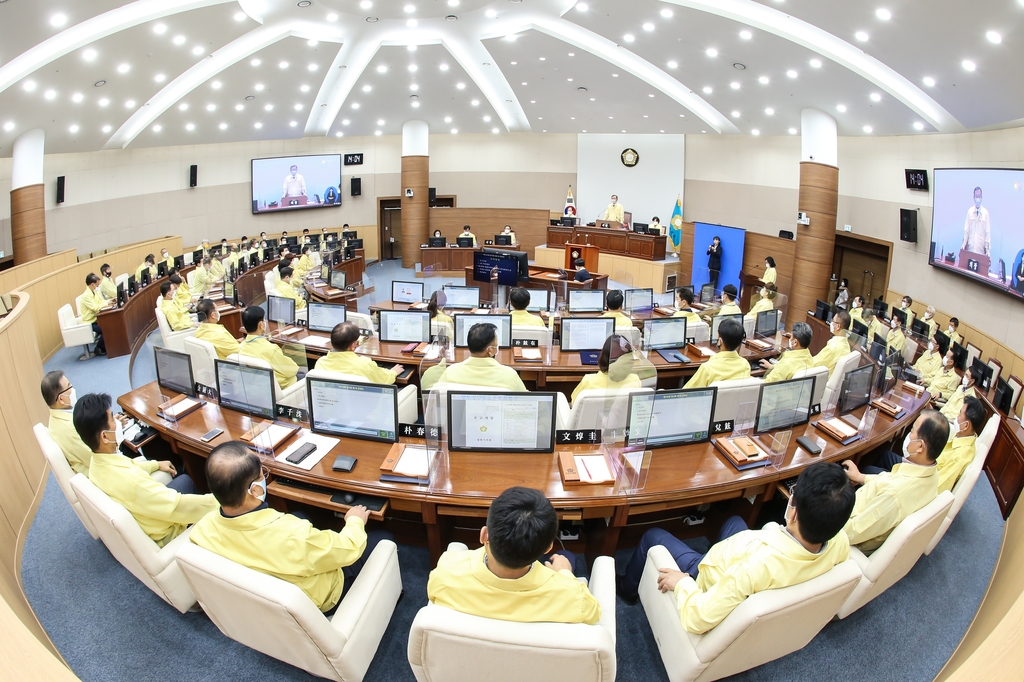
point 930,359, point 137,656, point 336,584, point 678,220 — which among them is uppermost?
point 678,220

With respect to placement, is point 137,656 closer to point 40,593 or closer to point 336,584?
point 40,593

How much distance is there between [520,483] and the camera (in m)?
3.25

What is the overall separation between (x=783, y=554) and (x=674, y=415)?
1379 mm

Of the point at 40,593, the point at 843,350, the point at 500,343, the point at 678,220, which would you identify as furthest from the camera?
the point at 678,220

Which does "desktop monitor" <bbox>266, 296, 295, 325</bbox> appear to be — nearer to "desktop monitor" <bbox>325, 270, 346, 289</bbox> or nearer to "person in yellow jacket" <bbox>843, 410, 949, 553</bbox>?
"desktop monitor" <bbox>325, 270, 346, 289</bbox>

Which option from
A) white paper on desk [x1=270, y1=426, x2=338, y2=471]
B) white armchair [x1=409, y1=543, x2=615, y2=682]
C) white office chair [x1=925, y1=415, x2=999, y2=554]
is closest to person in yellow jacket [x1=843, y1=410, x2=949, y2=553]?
white office chair [x1=925, y1=415, x2=999, y2=554]

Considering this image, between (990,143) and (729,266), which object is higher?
(990,143)

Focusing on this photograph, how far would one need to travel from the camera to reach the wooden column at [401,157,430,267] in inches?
646

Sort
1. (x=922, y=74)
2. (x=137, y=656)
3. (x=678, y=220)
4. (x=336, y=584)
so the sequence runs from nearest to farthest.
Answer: (x=336, y=584) → (x=137, y=656) → (x=922, y=74) → (x=678, y=220)

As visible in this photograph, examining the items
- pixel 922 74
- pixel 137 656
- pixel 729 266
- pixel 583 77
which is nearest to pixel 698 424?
pixel 137 656

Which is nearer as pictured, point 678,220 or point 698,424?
point 698,424

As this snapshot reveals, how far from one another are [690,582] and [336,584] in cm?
166

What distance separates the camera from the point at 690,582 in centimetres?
256

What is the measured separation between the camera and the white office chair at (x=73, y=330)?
25.4 feet
